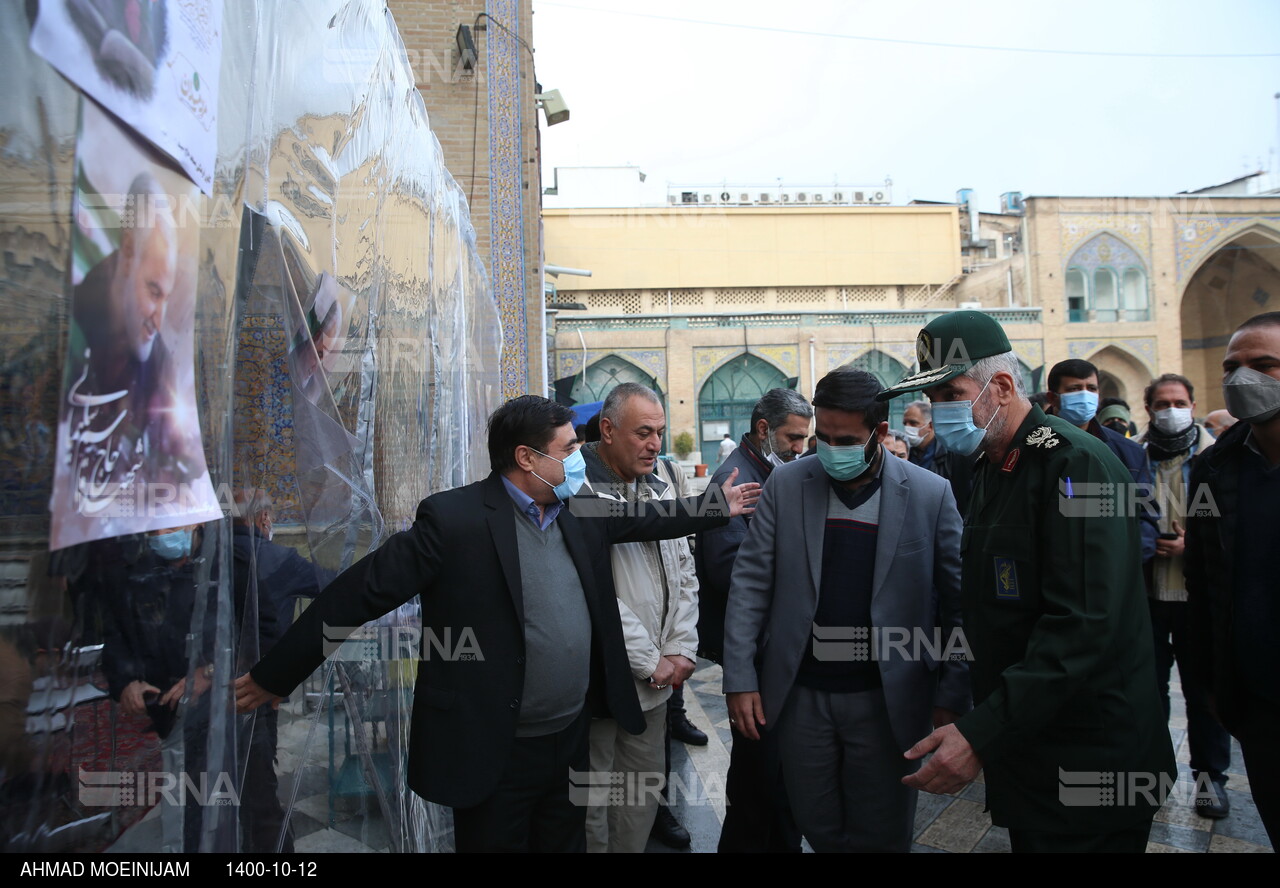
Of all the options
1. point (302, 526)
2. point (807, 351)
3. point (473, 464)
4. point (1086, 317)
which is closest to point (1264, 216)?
point (1086, 317)

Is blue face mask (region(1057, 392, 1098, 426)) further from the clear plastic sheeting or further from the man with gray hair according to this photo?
the clear plastic sheeting

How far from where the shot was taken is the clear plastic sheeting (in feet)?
3.39

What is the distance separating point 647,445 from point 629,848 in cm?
131

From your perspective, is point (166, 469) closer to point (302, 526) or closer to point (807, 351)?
point (302, 526)

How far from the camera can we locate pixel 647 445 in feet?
8.59

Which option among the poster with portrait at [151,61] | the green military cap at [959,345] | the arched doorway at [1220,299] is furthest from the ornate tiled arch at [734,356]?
the poster with portrait at [151,61]

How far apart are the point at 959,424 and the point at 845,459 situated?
0.37m

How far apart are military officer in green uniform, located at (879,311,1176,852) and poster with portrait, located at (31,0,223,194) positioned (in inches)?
60.7

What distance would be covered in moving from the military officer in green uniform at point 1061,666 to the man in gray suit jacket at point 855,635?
31 cm

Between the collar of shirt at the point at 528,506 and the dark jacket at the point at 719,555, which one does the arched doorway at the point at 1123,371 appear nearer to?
the dark jacket at the point at 719,555

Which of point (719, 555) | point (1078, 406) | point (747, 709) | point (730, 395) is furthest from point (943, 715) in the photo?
point (730, 395)

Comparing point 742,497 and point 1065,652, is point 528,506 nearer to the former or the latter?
point 742,497

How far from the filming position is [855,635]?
A: 225 cm

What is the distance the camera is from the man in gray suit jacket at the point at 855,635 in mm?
2201
